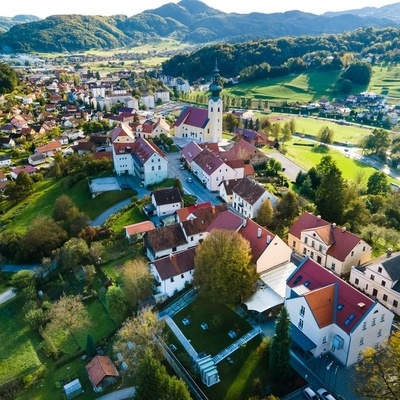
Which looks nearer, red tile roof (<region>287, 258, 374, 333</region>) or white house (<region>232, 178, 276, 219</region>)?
red tile roof (<region>287, 258, 374, 333</region>)

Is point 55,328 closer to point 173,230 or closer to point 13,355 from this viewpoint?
point 13,355

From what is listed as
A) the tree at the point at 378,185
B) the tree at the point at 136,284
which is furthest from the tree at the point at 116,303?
the tree at the point at 378,185

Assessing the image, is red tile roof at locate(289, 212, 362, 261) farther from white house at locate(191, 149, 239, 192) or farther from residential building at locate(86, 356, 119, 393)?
residential building at locate(86, 356, 119, 393)

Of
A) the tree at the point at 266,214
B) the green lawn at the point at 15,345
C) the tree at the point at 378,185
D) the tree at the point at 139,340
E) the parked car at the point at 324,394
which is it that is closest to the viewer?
the parked car at the point at 324,394

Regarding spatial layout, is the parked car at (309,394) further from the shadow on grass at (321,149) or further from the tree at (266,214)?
the shadow on grass at (321,149)

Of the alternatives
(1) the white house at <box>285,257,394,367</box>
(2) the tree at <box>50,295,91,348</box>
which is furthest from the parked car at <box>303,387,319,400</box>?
(2) the tree at <box>50,295,91,348</box>

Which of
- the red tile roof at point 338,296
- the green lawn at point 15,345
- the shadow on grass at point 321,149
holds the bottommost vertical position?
the shadow on grass at point 321,149
